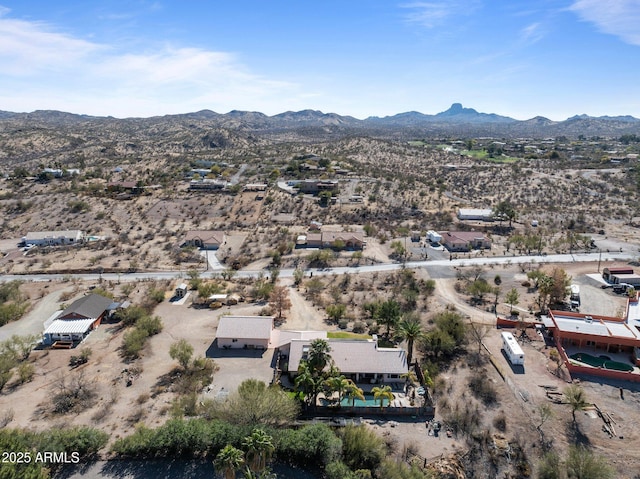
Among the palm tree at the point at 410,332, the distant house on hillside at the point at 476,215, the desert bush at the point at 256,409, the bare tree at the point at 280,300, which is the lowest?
the bare tree at the point at 280,300

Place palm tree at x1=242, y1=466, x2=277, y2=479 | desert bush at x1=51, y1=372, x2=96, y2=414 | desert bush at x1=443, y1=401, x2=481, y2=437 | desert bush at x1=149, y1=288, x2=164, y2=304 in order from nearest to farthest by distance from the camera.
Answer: palm tree at x1=242, y1=466, x2=277, y2=479 → desert bush at x1=443, y1=401, x2=481, y2=437 → desert bush at x1=51, y1=372, x2=96, y2=414 → desert bush at x1=149, y1=288, x2=164, y2=304

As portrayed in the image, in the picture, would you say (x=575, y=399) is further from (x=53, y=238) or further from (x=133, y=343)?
(x=53, y=238)

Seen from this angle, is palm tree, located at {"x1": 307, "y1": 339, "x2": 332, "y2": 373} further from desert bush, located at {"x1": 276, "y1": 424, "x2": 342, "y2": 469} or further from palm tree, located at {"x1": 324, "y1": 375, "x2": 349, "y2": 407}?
desert bush, located at {"x1": 276, "y1": 424, "x2": 342, "y2": 469}

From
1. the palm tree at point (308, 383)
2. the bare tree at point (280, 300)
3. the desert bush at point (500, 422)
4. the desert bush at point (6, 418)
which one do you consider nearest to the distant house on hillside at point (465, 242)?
the bare tree at point (280, 300)

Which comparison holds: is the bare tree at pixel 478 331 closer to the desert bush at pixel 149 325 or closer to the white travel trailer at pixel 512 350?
the white travel trailer at pixel 512 350

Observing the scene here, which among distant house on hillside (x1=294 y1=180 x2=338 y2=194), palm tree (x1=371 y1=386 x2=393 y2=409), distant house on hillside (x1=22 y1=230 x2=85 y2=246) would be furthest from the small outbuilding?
distant house on hillside (x1=294 y1=180 x2=338 y2=194)

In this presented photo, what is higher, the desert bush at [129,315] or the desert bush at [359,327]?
the desert bush at [129,315]

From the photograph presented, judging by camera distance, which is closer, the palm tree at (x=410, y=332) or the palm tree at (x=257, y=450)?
the palm tree at (x=257, y=450)

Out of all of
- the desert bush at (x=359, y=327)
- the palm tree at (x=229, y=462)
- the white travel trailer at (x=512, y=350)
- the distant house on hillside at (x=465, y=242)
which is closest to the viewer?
the palm tree at (x=229, y=462)
